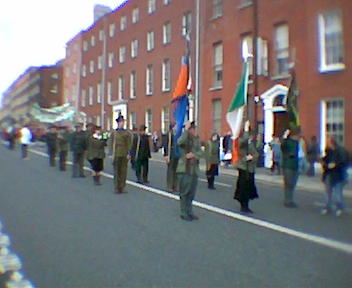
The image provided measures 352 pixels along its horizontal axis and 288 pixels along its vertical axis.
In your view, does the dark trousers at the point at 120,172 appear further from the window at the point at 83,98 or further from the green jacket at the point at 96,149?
the window at the point at 83,98

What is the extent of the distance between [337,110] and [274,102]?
388 cm

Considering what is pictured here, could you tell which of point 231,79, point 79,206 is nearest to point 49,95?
point 231,79

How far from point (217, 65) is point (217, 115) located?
2941mm

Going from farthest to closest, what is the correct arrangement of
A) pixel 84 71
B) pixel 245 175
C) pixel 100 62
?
pixel 84 71 → pixel 100 62 → pixel 245 175

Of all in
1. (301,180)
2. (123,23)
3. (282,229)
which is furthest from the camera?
(123,23)

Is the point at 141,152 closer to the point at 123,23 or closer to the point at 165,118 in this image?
the point at 165,118

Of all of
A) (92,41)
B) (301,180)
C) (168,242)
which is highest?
(92,41)

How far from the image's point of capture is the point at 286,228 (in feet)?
27.9

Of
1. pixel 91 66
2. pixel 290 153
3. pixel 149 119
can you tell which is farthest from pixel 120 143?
pixel 91 66

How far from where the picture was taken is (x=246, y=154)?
10.3 metres

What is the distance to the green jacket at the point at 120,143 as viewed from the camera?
12.7 meters

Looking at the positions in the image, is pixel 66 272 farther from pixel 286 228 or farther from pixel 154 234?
pixel 286 228

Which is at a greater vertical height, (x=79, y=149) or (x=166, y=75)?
(x=166, y=75)

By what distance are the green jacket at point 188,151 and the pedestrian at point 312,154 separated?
408 inches
